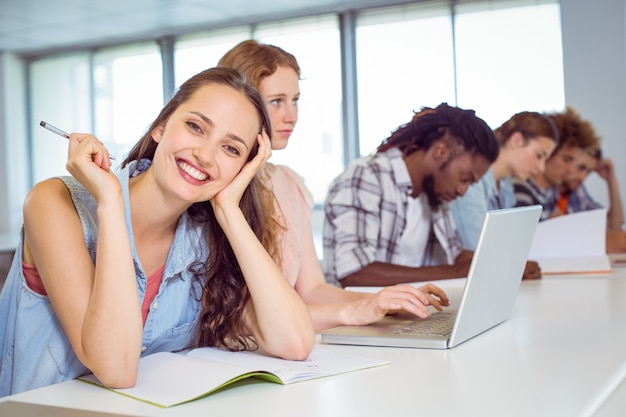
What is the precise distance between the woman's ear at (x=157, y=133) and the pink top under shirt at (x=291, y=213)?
0.58 m

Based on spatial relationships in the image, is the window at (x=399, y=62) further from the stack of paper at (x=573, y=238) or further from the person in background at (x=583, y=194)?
the stack of paper at (x=573, y=238)

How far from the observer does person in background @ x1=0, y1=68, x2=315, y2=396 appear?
3.87ft

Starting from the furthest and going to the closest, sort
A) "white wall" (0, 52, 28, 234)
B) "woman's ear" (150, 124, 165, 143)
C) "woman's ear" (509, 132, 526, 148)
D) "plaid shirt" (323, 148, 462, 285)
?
"white wall" (0, 52, 28, 234) → "woman's ear" (509, 132, 526, 148) → "plaid shirt" (323, 148, 462, 285) → "woman's ear" (150, 124, 165, 143)

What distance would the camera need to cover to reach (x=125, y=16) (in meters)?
8.91

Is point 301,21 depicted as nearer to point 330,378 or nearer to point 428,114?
point 428,114

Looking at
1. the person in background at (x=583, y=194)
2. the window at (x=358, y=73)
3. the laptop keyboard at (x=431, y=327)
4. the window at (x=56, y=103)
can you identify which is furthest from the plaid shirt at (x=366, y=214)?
the window at (x=56, y=103)

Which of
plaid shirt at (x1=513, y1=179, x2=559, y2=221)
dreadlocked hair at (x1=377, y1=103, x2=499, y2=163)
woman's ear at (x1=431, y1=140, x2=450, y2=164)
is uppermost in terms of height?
dreadlocked hair at (x1=377, y1=103, x2=499, y2=163)

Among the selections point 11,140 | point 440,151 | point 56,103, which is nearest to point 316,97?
point 56,103

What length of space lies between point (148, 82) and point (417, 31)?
3.82m

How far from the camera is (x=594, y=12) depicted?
7645 mm

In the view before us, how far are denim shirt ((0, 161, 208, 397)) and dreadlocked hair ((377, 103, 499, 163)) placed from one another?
1.47 metres

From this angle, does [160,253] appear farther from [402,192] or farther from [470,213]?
[470,213]

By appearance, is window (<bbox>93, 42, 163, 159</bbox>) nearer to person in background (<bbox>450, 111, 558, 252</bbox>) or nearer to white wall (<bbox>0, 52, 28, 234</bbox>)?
white wall (<bbox>0, 52, 28, 234</bbox>)

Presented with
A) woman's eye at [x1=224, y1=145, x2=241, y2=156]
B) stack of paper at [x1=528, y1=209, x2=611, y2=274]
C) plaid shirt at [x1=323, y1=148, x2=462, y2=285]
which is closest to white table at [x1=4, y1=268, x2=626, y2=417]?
woman's eye at [x1=224, y1=145, x2=241, y2=156]
